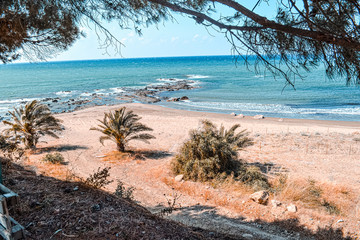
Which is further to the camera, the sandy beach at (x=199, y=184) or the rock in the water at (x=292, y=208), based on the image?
the sandy beach at (x=199, y=184)

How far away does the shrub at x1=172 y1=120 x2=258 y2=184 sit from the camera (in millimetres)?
7633

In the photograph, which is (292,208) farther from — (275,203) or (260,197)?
(260,197)

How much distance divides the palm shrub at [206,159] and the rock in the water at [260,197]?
137cm

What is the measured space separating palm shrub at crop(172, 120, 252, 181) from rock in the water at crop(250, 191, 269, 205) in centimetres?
137

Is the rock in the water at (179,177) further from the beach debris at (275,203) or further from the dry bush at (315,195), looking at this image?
the beach debris at (275,203)

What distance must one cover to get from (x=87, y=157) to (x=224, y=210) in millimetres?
6132

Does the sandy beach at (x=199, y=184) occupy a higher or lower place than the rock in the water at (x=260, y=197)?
lower

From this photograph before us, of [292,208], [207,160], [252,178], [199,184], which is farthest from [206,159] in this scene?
[292,208]

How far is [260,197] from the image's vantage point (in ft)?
19.6

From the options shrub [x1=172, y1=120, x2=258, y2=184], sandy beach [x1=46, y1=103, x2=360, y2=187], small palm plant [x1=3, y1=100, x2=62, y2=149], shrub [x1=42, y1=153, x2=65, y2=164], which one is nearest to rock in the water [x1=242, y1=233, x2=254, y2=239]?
shrub [x1=172, y1=120, x2=258, y2=184]

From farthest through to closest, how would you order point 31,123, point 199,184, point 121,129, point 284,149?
point 284,149 → point 31,123 → point 121,129 → point 199,184

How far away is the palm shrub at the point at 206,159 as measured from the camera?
7648mm

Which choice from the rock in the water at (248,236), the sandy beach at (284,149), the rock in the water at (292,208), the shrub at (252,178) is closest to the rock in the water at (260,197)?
the rock in the water at (292,208)

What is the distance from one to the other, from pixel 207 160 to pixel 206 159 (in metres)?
0.06
